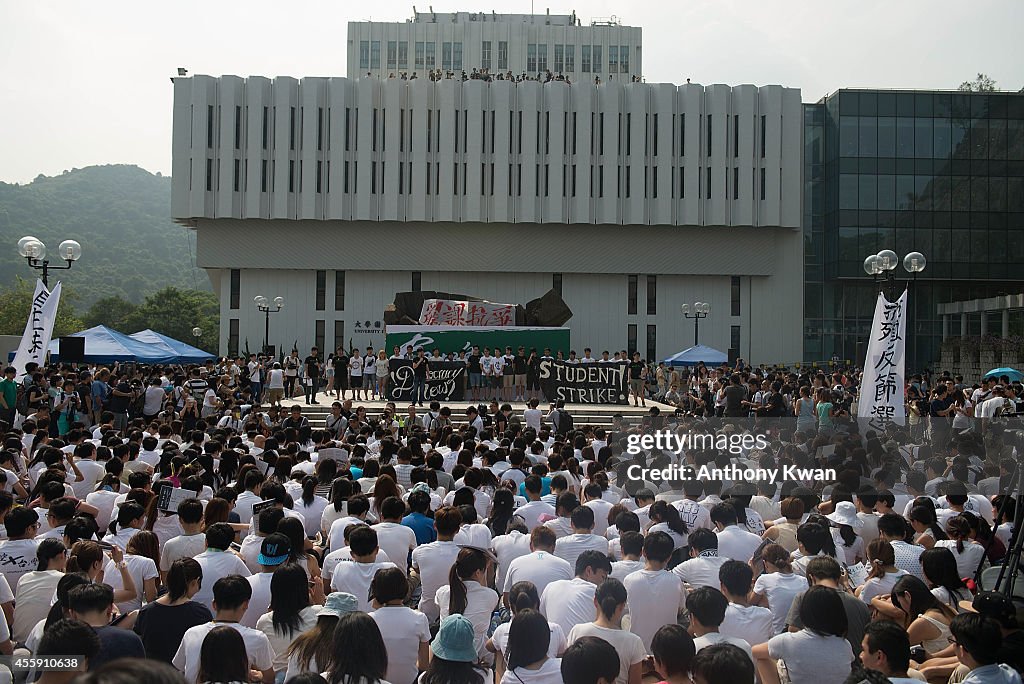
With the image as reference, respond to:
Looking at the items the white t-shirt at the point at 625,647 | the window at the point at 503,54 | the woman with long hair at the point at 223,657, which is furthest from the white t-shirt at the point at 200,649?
the window at the point at 503,54

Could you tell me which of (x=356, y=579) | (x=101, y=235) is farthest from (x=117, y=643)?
(x=101, y=235)

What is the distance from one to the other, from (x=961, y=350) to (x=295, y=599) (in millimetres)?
41825

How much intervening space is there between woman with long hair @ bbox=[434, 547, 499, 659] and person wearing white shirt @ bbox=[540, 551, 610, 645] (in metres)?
0.40

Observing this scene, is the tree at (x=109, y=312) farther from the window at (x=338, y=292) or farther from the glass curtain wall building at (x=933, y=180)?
the glass curtain wall building at (x=933, y=180)

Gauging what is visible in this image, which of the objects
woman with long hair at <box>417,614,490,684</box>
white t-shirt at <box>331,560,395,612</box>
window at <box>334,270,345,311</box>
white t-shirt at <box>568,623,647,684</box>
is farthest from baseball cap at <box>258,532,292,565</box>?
window at <box>334,270,345,311</box>

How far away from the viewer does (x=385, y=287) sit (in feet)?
145

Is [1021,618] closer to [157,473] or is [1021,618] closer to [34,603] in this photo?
[34,603]

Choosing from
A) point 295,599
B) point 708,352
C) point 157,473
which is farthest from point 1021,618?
Answer: point 708,352

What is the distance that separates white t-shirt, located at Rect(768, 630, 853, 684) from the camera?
4.42m

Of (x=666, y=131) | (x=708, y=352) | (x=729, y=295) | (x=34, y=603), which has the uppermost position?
(x=666, y=131)

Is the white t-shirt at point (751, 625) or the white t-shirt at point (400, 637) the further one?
the white t-shirt at point (751, 625)

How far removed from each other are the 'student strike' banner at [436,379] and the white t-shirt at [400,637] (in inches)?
757

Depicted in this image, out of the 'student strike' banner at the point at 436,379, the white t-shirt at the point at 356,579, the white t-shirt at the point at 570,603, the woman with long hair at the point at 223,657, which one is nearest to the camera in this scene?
the woman with long hair at the point at 223,657

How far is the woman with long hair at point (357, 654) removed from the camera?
12.6ft
